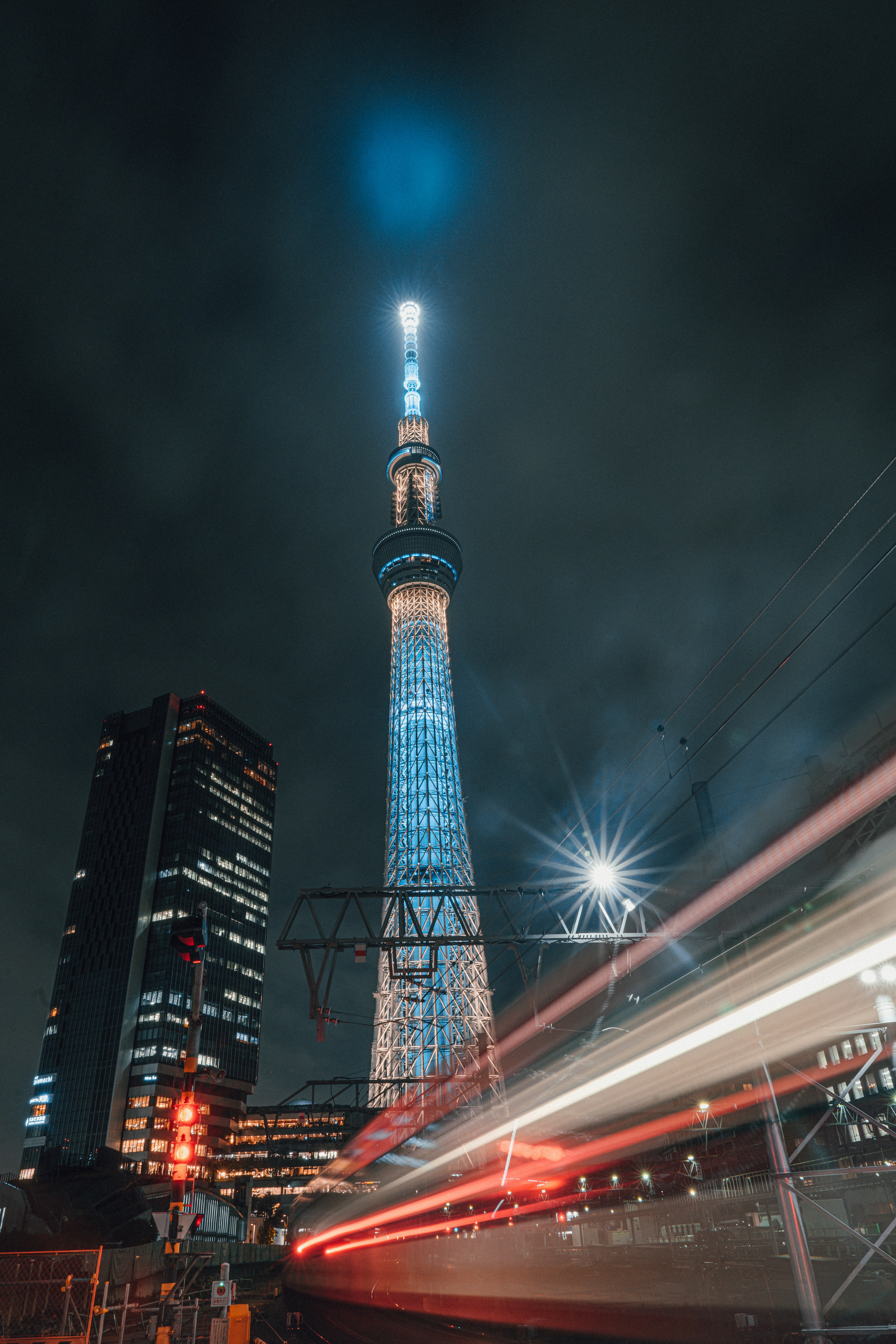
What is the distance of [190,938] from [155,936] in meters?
119

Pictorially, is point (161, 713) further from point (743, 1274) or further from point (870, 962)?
point (870, 962)

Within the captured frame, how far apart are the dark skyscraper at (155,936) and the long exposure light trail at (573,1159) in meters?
68.9

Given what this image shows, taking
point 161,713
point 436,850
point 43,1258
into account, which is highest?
point 161,713

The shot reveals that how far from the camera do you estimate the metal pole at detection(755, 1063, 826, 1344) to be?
36.3 ft

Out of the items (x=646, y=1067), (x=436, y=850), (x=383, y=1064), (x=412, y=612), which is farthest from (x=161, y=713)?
(x=646, y=1067)

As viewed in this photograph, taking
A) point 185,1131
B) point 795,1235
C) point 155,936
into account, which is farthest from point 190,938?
point 155,936

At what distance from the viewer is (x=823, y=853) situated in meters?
25.9

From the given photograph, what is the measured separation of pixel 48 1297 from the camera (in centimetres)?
1499

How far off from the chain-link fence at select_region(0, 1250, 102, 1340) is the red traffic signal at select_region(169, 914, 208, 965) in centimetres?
624

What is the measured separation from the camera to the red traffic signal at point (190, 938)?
12930mm

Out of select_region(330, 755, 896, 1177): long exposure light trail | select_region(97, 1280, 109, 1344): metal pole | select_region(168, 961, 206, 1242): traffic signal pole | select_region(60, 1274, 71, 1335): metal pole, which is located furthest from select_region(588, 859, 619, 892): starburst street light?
select_region(60, 1274, 71, 1335): metal pole

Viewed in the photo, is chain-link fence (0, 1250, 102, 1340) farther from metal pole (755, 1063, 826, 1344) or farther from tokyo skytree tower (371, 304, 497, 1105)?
tokyo skytree tower (371, 304, 497, 1105)

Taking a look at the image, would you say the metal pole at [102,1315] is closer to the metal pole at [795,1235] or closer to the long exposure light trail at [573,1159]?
the metal pole at [795,1235]

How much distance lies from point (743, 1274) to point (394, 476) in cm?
9917
